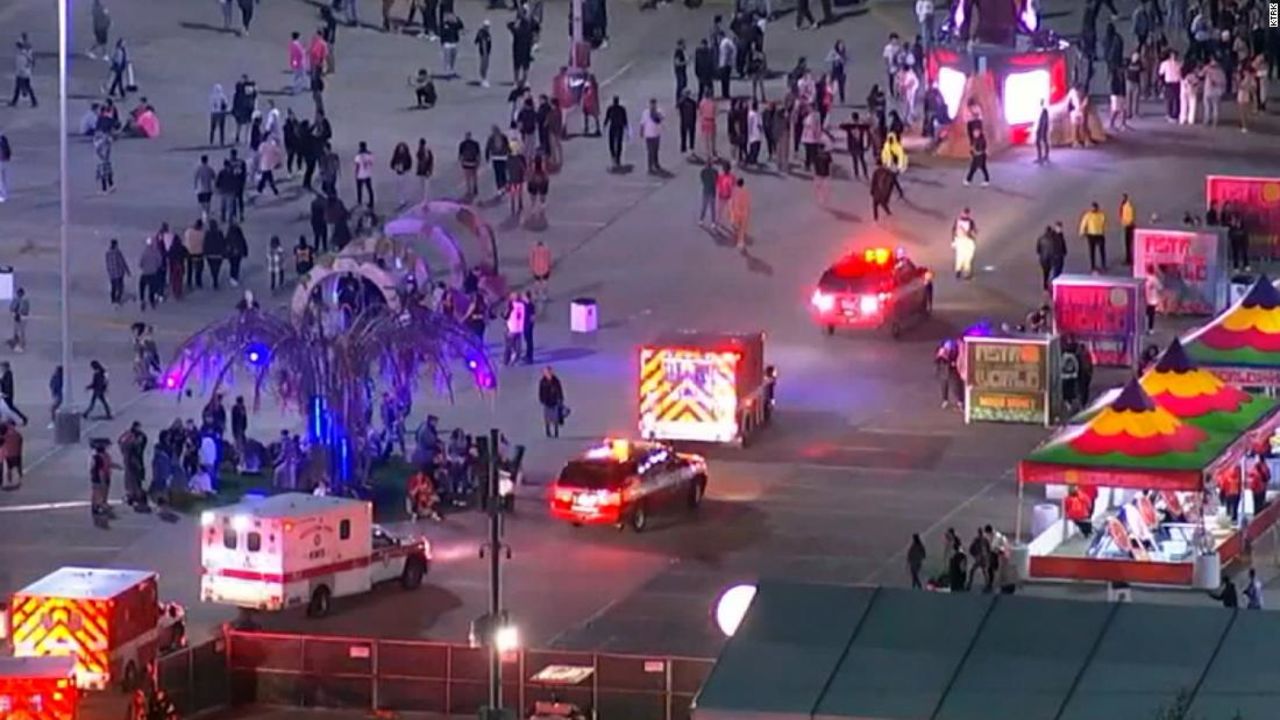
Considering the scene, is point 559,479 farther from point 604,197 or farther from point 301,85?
point 301,85

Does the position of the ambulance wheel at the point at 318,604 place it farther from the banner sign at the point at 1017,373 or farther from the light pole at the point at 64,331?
the banner sign at the point at 1017,373

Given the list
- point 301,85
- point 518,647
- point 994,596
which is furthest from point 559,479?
point 301,85

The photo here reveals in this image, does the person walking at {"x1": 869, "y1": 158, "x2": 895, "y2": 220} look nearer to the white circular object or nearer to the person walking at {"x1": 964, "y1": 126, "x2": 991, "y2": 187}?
the person walking at {"x1": 964, "y1": 126, "x2": 991, "y2": 187}

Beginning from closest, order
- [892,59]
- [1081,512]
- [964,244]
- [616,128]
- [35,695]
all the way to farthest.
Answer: [35,695] → [1081,512] → [964,244] → [616,128] → [892,59]

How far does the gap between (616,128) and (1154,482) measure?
26.8 m

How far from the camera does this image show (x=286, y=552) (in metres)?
54.9

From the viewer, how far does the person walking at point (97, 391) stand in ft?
218

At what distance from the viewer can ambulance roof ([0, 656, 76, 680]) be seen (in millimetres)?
49406

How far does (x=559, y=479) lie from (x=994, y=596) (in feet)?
54.9

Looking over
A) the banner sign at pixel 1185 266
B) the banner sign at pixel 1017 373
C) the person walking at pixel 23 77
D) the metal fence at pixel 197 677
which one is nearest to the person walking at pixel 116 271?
the person walking at pixel 23 77

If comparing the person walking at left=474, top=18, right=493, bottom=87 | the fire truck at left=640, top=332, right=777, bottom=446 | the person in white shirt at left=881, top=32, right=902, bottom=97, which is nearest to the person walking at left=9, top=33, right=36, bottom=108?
the person walking at left=474, top=18, right=493, bottom=87

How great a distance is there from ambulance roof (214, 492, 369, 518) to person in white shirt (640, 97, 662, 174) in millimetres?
24624

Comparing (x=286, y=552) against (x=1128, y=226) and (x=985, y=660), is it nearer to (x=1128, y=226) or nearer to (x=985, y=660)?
(x=985, y=660)

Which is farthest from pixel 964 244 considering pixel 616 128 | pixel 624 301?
pixel 616 128
